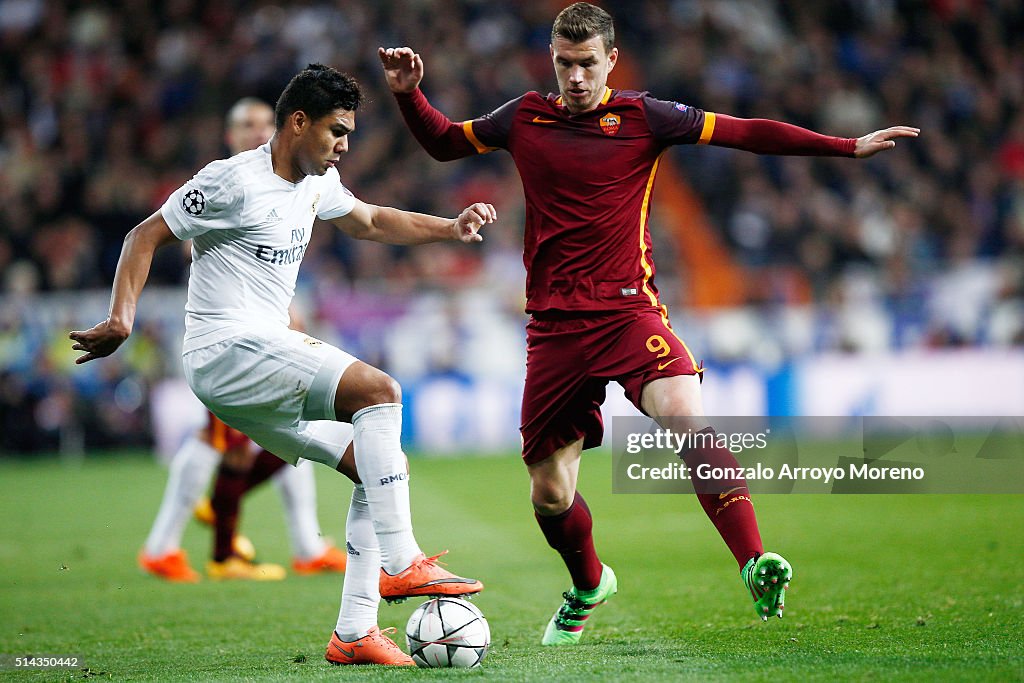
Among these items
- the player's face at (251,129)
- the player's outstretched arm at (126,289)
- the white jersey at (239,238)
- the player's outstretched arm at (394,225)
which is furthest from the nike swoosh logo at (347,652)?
the player's face at (251,129)

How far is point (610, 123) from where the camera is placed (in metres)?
5.20

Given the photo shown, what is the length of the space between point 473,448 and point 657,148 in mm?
10286

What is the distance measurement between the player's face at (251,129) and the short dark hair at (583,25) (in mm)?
3027

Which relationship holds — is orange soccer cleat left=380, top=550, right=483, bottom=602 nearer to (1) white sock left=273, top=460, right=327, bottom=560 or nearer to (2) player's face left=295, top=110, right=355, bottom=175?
(2) player's face left=295, top=110, right=355, bottom=175

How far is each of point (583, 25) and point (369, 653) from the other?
2.59 metres

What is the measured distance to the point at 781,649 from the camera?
480 cm

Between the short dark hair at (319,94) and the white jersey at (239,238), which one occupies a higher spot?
the short dark hair at (319,94)

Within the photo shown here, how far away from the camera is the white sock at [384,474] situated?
15.2 ft

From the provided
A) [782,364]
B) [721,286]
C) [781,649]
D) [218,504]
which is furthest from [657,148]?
[721,286]

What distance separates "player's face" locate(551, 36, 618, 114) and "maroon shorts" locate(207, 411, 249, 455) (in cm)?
370

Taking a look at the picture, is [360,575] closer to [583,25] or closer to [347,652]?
[347,652]

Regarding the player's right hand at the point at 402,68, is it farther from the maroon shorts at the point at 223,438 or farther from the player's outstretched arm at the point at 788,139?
the maroon shorts at the point at 223,438

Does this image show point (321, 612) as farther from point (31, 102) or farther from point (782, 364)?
point (31, 102)

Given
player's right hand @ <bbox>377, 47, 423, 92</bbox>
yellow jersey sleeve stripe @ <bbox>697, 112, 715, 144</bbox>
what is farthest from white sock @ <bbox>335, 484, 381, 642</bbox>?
yellow jersey sleeve stripe @ <bbox>697, 112, 715, 144</bbox>
